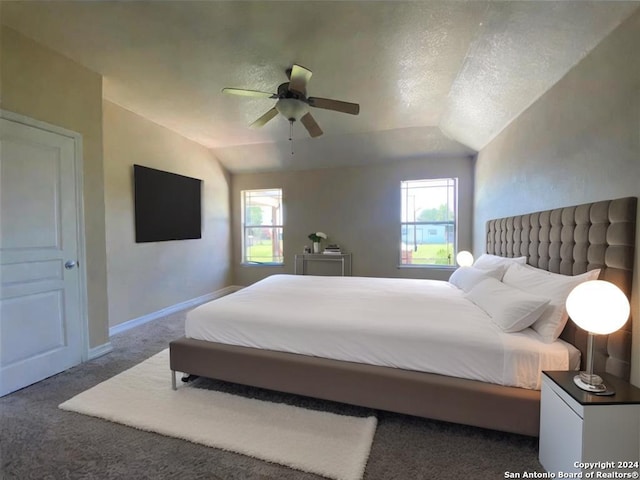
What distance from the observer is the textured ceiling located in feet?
6.43

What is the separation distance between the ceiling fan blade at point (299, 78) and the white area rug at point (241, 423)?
244 centimetres

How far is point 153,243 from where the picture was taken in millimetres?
4012

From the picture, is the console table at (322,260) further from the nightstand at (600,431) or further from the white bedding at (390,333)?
the nightstand at (600,431)

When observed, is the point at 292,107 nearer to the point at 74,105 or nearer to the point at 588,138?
the point at 74,105

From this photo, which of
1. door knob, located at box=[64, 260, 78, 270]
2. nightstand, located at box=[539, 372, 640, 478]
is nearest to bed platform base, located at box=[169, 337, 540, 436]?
nightstand, located at box=[539, 372, 640, 478]

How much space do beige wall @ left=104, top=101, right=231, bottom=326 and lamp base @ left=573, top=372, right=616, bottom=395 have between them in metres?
4.25

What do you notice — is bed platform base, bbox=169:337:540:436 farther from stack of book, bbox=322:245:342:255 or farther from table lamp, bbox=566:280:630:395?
stack of book, bbox=322:245:342:255

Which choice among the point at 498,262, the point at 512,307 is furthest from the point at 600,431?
the point at 498,262

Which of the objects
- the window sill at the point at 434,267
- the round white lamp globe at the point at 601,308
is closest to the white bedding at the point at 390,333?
the round white lamp globe at the point at 601,308

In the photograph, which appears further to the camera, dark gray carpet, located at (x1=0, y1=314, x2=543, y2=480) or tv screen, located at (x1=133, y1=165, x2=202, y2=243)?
tv screen, located at (x1=133, y1=165, x2=202, y2=243)

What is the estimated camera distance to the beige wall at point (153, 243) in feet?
11.3

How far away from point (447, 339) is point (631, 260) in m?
1.02

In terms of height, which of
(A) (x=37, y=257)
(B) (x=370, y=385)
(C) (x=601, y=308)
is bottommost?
(B) (x=370, y=385)

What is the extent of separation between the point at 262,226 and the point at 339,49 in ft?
12.9
